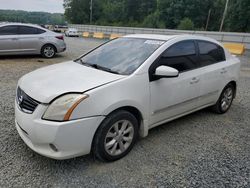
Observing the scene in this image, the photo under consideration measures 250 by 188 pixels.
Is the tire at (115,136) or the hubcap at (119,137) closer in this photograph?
the tire at (115,136)

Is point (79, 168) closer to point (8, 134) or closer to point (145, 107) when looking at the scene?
point (145, 107)

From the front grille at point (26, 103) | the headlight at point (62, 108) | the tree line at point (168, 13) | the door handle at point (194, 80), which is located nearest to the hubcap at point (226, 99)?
the door handle at point (194, 80)

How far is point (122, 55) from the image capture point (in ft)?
10.7

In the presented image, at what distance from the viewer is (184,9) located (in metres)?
47.1

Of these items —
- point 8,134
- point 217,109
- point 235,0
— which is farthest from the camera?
point 235,0

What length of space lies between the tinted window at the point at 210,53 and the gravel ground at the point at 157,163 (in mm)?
1161

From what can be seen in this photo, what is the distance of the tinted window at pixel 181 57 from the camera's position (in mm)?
3163

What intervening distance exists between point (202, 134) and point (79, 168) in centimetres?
207

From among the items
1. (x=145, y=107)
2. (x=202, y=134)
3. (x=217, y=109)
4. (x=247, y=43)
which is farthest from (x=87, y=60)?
(x=247, y=43)

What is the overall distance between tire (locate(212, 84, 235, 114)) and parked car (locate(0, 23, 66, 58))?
26.1 ft

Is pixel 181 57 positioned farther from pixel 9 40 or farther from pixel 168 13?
pixel 168 13

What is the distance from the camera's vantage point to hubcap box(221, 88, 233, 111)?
14.3 feet

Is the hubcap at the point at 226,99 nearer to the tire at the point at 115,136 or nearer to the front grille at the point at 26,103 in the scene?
the tire at the point at 115,136

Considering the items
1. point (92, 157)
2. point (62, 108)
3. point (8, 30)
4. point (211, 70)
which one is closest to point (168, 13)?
point (8, 30)
